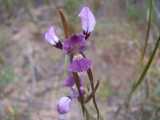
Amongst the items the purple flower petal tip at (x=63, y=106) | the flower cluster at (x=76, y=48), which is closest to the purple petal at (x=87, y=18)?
the flower cluster at (x=76, y=48)

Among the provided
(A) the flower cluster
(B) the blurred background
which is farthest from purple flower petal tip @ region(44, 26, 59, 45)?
(B) the blurred background

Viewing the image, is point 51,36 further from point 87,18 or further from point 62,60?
point 62,60

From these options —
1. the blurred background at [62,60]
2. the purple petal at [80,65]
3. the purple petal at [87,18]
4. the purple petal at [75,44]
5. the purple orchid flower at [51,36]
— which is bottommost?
the blurred background at [62,60]

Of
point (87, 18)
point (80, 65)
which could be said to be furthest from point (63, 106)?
point (87, 18)

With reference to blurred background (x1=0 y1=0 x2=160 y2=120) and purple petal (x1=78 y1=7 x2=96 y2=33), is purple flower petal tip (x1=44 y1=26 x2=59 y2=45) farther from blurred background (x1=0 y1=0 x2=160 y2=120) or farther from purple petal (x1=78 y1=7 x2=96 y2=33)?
blurred background (x1=0 y1=0 x2=160 y2=120)

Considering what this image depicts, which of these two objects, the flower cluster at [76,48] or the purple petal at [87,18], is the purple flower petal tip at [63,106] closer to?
the flower cluster at [76,48]

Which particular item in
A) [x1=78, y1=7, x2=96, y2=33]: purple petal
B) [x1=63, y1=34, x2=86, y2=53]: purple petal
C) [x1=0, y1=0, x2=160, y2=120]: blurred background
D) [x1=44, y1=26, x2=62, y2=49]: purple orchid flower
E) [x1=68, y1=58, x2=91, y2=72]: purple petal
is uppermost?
[x1=78, y1=7, x2=96, y2=33]: purple petal

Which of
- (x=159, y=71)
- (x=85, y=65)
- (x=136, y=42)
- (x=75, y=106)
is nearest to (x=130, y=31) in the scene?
(x=136, y=42)
